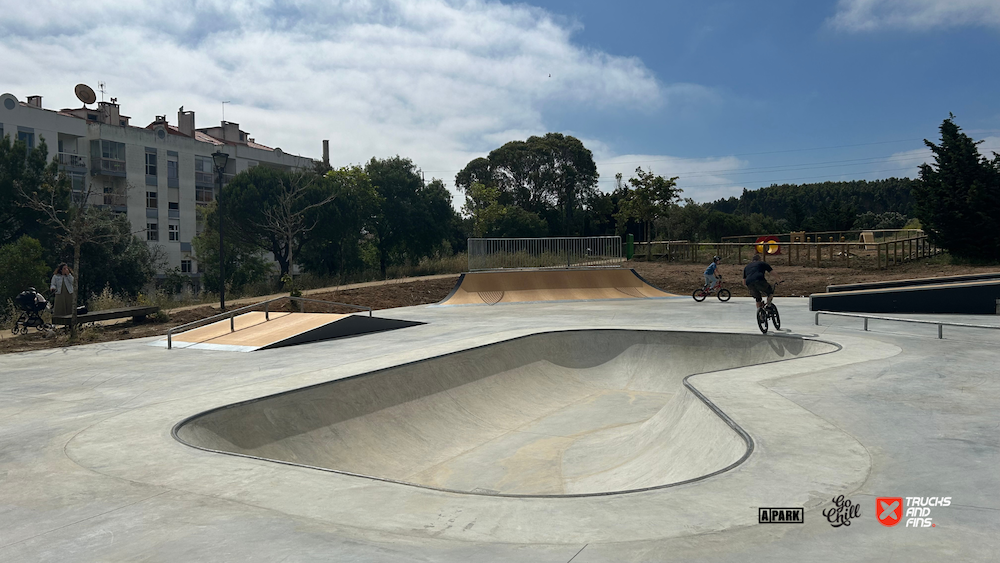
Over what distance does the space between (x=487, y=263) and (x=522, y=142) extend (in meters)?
41.1

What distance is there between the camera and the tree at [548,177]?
2515 inches

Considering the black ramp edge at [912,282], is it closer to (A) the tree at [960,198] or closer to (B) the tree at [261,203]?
(A) the tree at [960,198]

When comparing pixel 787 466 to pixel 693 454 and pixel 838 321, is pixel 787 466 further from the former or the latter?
pixel 838 321

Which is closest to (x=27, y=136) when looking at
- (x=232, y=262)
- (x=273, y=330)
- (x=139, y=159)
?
(x=139, y=159)

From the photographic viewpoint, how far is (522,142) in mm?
64750

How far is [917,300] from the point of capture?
57.0ft

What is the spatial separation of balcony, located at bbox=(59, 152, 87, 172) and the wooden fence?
43316 millimetres

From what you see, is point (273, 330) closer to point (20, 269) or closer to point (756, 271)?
point (756, 271)

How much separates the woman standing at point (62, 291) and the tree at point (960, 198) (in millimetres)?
33460

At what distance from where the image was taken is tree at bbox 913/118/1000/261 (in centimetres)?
2716

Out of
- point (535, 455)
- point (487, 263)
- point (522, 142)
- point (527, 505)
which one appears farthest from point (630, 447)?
point (522, 142)

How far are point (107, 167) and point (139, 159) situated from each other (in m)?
2.75

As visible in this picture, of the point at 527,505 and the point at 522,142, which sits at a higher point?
the point at 522,142

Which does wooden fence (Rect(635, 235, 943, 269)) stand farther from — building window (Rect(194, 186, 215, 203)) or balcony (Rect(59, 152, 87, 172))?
balcony (Rect(59, 152, 87, 172))
